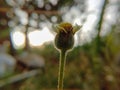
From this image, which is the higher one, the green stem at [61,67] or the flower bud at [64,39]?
the flower bud at [64,39]

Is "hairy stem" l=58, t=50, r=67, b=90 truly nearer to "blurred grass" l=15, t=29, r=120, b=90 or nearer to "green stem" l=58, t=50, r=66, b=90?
"green stem" l=58, t=50, r=66, b=90

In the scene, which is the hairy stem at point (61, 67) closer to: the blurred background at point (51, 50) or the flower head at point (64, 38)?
the flower head at point (64, 38)

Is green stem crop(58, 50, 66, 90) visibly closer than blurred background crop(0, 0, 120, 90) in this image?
Yes

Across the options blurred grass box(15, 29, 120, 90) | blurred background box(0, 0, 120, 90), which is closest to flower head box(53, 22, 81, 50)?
blurred background box(0, 0, 120, 90)

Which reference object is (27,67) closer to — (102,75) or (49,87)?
(49,87)

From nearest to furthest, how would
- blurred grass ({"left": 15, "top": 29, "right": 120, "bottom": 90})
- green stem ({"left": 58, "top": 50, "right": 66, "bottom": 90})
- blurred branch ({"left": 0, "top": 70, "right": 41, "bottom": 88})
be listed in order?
green stem ({"left": 58, "top": 50, "right": 66, "bottom": 90}) < blurred branch ({"left": 0, "top": 70, "right": 41, "bottom": 88}) < blurred grass ({"left": 15, "top": 29, "right": 120, "bottom": 90})

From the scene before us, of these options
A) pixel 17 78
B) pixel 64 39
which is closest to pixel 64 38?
pixel 64 39

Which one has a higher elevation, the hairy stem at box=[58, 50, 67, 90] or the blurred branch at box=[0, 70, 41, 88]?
the hairy stem at box=[58, 50, 67, 90]

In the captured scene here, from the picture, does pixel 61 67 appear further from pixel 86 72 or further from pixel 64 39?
pixel 86 72

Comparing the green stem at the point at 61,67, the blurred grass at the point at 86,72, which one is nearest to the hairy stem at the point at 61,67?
the green stem at the point at 61,67
